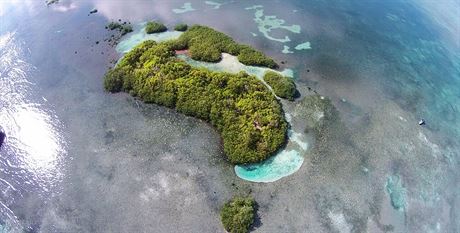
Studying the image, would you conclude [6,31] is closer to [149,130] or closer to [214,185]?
[149,130]

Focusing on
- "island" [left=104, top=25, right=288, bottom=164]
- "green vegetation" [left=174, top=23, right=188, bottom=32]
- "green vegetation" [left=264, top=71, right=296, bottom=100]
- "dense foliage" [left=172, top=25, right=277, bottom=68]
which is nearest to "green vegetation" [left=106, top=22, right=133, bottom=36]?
"island" [left=104, top=25, right=288, bottom=164]

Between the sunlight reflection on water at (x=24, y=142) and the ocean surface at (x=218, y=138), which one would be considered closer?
the ocean surface at (x=218, y=138)

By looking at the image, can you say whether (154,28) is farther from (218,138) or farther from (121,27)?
(218,138)

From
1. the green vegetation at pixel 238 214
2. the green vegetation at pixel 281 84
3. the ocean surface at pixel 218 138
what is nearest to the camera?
the green vegetation at pixel 238 214

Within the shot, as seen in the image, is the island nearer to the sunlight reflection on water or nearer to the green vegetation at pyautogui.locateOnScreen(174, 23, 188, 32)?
the green vegetation at pyautogui.locateOnScreen(174, 23, 188, 32)

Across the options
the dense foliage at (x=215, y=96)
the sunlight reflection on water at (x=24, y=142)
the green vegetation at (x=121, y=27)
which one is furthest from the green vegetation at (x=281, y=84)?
the sunlight reflection on water at (x=24, y=142)

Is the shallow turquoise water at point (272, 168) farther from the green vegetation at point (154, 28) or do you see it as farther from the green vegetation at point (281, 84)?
the green vegetation at point (154, 28)

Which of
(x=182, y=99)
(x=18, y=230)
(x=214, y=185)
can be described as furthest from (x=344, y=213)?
(x=18, y=230)
